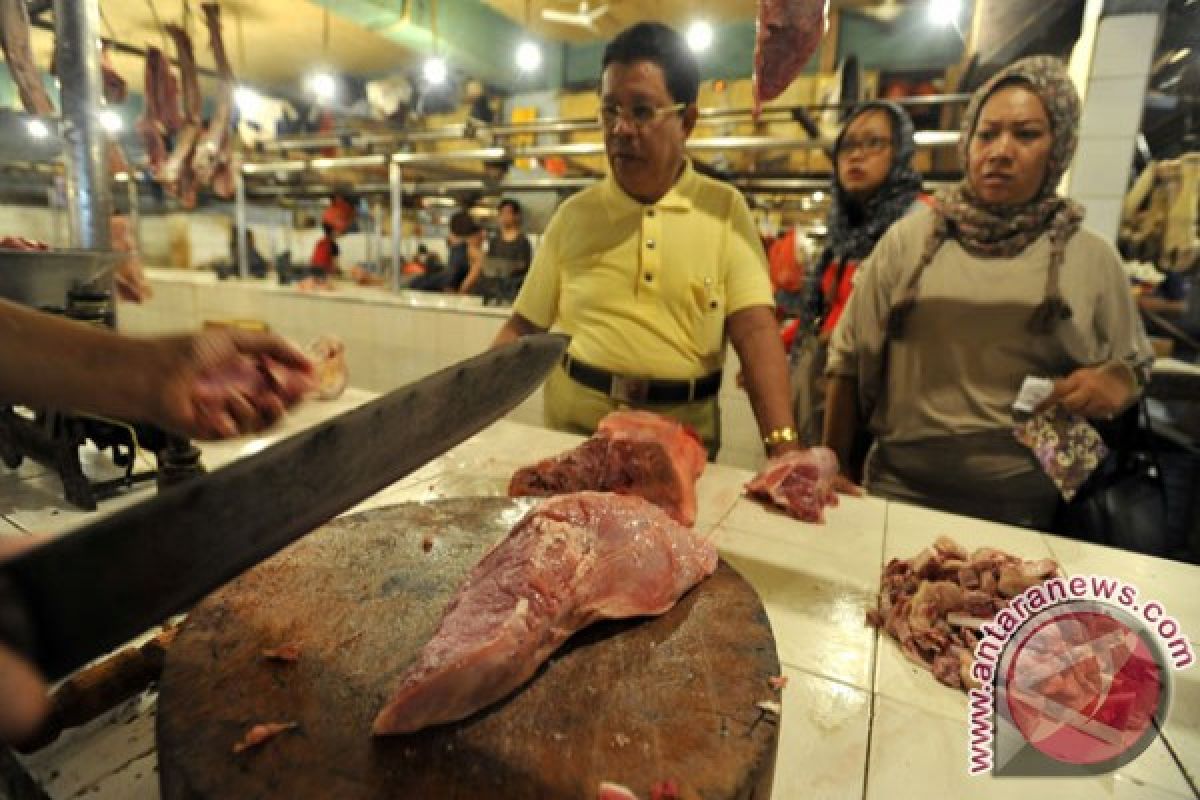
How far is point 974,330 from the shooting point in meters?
2.48

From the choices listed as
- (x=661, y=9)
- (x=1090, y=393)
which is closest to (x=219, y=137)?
(x=661, y=9)

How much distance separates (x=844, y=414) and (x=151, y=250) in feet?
45.6

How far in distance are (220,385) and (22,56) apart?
3.68 meters

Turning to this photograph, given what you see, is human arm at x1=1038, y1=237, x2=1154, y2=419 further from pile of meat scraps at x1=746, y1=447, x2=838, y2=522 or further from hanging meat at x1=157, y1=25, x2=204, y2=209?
hanging meat at x1=157, y1=25, x2=204, y2=209

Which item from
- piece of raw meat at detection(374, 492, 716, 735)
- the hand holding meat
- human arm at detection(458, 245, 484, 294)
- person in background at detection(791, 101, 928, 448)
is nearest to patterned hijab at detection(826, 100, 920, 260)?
person in background at detection(791, 101, 928, 448)

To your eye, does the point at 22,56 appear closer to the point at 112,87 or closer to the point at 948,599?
the point at 112,87

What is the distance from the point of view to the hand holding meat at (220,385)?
0.98m

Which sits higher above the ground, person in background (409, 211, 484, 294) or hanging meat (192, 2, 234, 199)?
hanging meat (192, 2, 234, 199)

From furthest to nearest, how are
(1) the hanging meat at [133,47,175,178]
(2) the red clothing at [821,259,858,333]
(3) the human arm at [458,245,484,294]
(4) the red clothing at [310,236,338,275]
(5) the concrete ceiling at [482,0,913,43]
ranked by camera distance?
(4) the red clothing at [310,236,338,275]
(3) the human arm at [458,245,484,294]
(5) the concrete ceiling at [482,0,913,43]
(1) the hanging meat at [133,47,175,178]
(2) the red clothing at [821,259,858,333]

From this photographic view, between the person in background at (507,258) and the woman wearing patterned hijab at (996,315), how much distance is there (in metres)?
4.20

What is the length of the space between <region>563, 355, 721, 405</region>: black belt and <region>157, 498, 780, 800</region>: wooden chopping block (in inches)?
52.5

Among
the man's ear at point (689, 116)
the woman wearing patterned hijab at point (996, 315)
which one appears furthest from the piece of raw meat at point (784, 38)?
the woman wearing patterned hijab at point (996, 315)

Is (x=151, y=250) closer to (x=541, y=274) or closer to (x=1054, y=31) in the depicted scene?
(x=541, y=274)

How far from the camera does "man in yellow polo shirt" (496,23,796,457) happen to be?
8.10 ft
